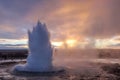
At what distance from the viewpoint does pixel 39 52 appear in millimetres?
52938

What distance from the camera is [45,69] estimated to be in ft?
165

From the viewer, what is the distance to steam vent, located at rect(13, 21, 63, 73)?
50.6 metres

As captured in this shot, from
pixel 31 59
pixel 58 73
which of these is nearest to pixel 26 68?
pixel 31 59

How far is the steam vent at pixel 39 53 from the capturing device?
50.6 meters

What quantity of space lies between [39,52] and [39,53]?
9.9 inches

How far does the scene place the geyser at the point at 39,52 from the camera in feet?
167

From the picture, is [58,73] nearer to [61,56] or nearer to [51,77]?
[51,77]

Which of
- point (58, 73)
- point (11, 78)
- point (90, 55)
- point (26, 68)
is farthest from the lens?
point (90, 55)

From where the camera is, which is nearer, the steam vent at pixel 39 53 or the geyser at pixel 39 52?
the steam vent at pixel 39 53

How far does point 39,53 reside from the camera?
174 ft

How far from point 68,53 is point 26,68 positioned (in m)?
35.4

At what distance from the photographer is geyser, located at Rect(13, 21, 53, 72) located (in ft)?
167

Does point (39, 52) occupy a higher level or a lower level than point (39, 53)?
higher

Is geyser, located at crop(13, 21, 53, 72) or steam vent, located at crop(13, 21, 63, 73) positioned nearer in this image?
steam vent, located at crop(13, 21, 63, 73)
